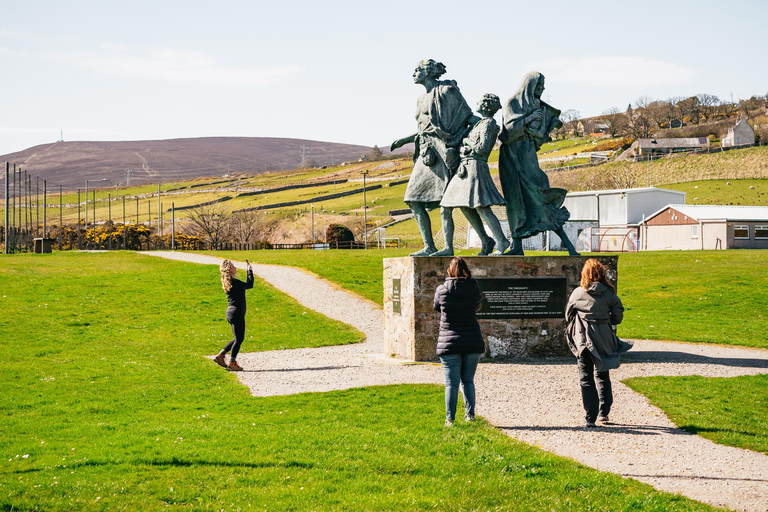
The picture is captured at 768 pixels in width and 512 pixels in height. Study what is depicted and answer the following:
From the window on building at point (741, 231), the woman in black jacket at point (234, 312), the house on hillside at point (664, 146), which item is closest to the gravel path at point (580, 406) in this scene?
the woman in black jacket at point (234, 312)

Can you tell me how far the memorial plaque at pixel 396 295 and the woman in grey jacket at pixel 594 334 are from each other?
575 centimetres

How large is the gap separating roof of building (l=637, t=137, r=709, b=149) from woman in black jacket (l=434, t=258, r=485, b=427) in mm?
134360

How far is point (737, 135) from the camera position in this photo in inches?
5187

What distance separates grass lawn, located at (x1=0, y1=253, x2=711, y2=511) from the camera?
5.87 m

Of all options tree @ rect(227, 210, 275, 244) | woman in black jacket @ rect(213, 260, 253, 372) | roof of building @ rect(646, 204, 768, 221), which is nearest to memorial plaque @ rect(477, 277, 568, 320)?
woman in black jacket @ rect(213, 260, 253, 372)

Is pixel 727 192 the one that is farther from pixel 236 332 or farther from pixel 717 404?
pixel 717 404

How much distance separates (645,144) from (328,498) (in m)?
139

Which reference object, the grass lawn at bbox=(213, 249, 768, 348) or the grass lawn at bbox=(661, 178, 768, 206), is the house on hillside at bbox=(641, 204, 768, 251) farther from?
the grass lawn at bbox=(661, 178, 768, 206)

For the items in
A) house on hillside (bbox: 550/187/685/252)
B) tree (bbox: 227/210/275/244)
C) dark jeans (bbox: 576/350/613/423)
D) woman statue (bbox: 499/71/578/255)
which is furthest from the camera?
tree (bbox: 227/210/275/244)

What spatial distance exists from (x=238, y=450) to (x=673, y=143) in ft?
469

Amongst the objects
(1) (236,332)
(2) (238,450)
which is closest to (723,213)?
(1) (236,332)

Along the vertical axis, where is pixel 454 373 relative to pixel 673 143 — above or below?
below

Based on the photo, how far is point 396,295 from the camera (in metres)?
14.2

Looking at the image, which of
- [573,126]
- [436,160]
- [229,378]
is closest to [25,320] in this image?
[229,378]
